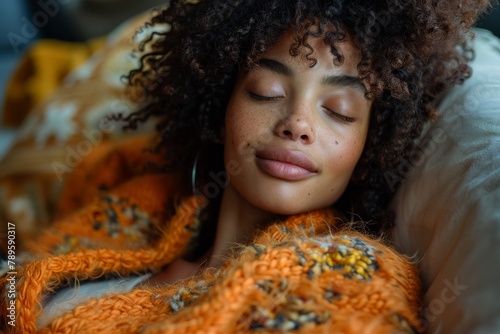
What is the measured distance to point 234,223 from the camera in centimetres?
114

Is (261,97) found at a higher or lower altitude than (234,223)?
higher

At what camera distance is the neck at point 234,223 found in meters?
1.11

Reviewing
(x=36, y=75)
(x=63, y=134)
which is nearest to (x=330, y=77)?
(x=63, y=134)

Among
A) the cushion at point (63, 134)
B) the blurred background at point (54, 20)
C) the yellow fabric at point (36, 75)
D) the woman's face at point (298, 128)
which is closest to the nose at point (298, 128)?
the woman's face at point (298, 128)

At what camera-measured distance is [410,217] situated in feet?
3.25

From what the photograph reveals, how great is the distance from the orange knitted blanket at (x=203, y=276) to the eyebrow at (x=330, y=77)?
213 mm

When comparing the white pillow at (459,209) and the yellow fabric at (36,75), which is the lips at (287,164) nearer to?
the white pillow at (459,209)

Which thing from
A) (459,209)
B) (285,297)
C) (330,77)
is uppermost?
(330,77)

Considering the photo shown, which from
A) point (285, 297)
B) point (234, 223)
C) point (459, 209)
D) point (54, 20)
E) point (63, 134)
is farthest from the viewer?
point (54, 20)

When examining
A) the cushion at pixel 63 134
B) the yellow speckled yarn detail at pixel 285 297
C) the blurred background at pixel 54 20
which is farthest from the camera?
the blurred background at pixel 54 20

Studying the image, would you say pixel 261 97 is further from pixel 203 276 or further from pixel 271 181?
pixel 203 276

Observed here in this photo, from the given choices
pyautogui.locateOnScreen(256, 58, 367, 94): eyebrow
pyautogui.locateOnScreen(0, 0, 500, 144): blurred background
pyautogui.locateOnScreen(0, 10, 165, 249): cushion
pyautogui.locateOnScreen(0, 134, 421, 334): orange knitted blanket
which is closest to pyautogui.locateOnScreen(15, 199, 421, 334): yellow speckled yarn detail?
pyautogui.locateOnScreen(0, 134, 421, 334): orange knitted blanket

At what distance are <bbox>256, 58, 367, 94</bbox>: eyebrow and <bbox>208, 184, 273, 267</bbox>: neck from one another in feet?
0.79

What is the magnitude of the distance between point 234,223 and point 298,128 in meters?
0.25
